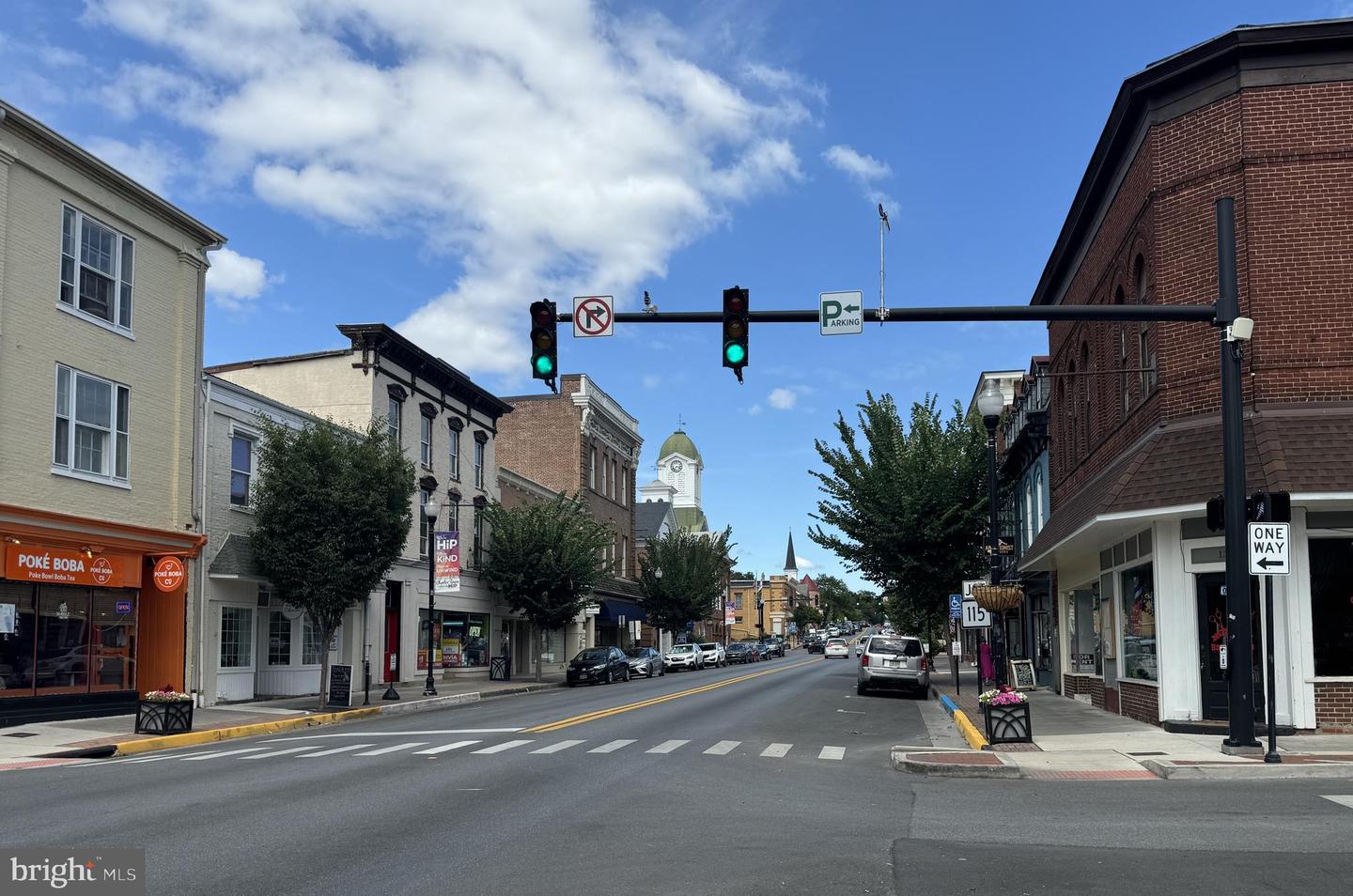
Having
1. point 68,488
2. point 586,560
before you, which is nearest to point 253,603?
point 68,488

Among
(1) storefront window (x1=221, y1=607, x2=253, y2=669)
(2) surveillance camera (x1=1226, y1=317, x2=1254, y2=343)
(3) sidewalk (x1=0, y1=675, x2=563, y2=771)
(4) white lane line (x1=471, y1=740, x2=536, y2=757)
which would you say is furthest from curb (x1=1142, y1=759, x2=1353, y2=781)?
(1) storefront window (x1=221, y1=607, x2=253, y2=669)

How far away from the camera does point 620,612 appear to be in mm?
58531

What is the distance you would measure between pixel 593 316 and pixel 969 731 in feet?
29.8

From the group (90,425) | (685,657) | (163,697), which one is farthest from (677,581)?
(163,697)

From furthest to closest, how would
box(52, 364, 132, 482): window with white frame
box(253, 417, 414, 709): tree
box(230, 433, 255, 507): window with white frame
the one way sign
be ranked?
box(230, 433, 255, 507): window with white frame, box(253, 417, 414, 709): tree, box(52, 364, 132, 482): window with white frame, the one way sign

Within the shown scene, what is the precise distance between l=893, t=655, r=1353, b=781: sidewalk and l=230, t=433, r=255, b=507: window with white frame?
716 inches

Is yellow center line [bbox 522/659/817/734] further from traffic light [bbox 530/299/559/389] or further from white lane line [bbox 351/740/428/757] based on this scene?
traffic light [bbox 530/299/559/389]

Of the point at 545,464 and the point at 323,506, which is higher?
the point at 545,464

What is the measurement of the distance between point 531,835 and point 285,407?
75.8ft

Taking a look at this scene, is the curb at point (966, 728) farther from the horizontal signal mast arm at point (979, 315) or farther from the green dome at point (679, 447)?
the green dome at point (679, 447)

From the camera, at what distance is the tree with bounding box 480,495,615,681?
40719mm

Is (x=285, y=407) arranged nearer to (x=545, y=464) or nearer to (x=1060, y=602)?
(x=1060, y=602)

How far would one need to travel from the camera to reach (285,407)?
3038 centimetres

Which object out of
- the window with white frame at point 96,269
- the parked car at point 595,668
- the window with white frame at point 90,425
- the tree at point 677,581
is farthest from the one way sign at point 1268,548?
the tree at point 677,581
